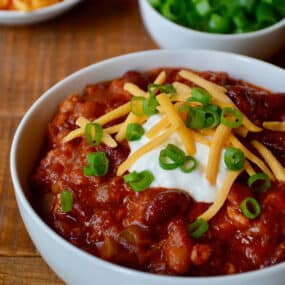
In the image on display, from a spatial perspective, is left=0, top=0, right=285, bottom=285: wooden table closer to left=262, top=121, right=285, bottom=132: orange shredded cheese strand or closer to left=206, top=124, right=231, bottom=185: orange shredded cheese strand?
left=206, top=124, right=231, bottom=185: orange shredded cheese strand

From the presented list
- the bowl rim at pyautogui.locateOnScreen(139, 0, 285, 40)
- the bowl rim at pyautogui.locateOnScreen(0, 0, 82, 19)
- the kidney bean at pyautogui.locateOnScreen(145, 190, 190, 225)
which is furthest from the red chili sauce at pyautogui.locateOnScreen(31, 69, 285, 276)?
the bowl rim at pyautogui.locateOnScreen(0, 0, 82, 19)

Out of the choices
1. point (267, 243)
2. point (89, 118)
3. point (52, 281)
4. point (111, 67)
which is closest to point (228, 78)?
point (111, 67)

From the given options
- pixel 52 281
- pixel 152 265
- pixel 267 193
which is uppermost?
pixel 267 193

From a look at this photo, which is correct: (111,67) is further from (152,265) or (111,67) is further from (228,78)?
(152,265)

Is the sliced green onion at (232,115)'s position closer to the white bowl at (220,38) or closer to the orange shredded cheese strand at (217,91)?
the orange shredded cheese strand at (217,91)

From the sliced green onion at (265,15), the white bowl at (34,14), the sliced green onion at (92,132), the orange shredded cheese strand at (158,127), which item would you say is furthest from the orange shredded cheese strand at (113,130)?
the white bowl at (34,14)

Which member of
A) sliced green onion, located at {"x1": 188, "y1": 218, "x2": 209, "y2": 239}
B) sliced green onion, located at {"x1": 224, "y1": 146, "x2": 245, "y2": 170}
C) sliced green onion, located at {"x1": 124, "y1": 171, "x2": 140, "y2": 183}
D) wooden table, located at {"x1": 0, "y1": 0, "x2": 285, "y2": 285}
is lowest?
wooden table, located at {"x1": 0, "y1": 0, "x2": 285, "y2": 285}
